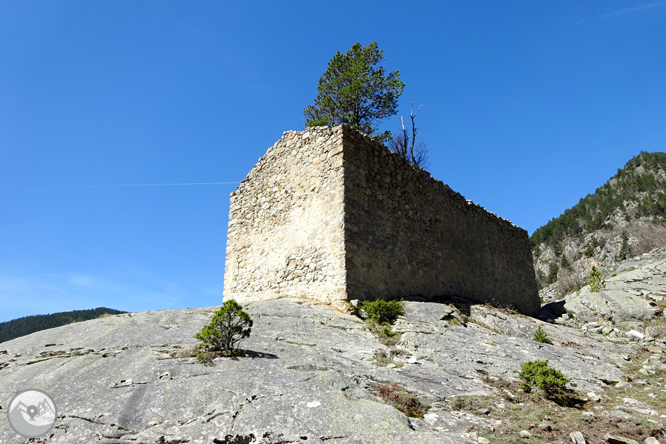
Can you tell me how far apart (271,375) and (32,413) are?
2.45 m

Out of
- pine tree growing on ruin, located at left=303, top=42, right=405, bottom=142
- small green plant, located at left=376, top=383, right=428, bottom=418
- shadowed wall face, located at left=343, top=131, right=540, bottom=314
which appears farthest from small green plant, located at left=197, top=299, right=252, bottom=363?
pine tree growing on ruin, located at left=303, top=42, right=405, bottom=142

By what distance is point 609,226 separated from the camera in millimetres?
59312

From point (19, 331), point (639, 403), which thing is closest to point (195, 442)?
point (639, 403)

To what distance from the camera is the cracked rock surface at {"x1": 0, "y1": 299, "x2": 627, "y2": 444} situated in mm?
3855

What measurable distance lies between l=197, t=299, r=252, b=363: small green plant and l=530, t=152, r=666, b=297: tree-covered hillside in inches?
1813

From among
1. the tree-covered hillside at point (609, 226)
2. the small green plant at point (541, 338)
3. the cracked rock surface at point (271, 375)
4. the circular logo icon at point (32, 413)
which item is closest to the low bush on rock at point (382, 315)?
the cracked rock surface at point (271, 375)

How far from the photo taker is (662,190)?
205ft

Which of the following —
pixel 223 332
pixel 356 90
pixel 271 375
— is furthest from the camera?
pixel 356 90

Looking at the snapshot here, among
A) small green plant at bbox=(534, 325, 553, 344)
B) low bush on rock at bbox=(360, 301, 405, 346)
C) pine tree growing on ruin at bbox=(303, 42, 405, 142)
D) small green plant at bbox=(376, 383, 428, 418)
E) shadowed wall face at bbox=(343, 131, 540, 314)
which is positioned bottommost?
small green plant at bbox=(376, 383, 428, 418)

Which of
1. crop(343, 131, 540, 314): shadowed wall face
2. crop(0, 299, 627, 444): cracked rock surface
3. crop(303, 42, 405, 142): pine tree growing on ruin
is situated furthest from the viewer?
crop(303, 42, 405, 142): pine tree growing on ruin

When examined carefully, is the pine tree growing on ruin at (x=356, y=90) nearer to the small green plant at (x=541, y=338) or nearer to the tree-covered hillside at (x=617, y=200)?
the small green plant at (x=541, y=338)

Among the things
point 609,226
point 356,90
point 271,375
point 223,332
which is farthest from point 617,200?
point 271,375

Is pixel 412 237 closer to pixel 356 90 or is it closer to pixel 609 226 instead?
pixel 356 90

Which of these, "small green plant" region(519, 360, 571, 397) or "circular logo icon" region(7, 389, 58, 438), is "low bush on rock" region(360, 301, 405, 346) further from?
"circular logo icon" region(7, 389, 58, 438)
